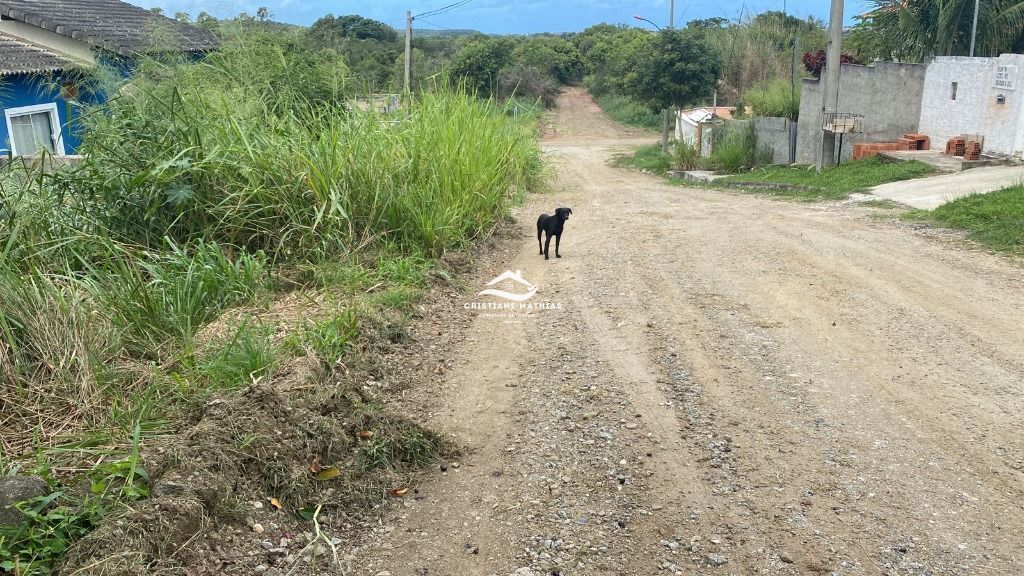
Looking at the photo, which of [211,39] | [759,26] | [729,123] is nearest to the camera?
[211,39]

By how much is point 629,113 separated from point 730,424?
126 ft

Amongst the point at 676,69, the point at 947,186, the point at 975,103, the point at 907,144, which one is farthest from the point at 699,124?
the point at 947,186

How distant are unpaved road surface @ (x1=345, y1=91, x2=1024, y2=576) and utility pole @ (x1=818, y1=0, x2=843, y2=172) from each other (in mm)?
10797

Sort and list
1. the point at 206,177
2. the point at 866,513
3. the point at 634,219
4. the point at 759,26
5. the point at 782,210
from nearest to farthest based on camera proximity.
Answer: the point at 866,513, the point at 206,177, the point at 634,219, the point at 782,210, the point at 759,26

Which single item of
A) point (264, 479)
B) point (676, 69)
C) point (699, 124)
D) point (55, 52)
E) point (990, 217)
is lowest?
point (264, 479)

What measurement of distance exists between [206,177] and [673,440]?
13.6 feet

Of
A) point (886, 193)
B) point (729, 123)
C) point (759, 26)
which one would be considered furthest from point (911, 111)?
point (759, 26)

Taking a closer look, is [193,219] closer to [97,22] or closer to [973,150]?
[973,150]

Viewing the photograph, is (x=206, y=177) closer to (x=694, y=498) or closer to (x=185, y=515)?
(x=185, y=515)

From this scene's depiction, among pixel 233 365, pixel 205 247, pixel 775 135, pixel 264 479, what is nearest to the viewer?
pixel 264 479

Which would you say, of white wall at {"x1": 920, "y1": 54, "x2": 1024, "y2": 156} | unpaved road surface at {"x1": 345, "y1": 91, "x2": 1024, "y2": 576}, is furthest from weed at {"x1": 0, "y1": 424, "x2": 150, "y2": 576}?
white wall at {"x1": 920, "y1": 54, "x2": 1024, "y2": 156}

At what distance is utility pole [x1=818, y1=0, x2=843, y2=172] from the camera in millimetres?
17188

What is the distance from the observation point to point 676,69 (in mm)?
27406

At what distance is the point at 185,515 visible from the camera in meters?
2.95
